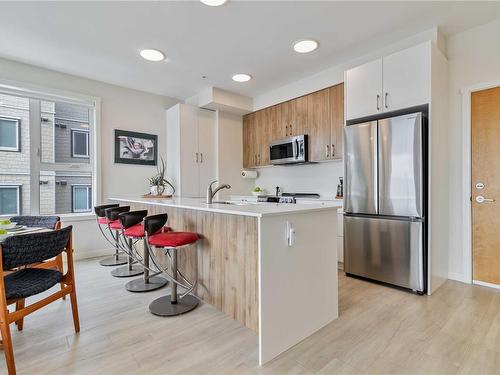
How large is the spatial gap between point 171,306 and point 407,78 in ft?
10.2

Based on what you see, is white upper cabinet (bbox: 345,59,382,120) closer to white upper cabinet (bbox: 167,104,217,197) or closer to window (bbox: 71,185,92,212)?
white upper cabinet (bbox: 167,104,217,197)

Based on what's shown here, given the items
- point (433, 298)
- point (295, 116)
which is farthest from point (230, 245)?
point (295, 116)

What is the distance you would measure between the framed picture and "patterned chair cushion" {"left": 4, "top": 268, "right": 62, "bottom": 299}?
2.74m

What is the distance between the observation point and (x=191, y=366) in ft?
5.11

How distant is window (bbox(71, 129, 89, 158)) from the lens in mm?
3955

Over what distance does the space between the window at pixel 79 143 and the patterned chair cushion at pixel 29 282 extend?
103 inches

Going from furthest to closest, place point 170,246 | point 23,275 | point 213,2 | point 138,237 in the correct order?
1. point 138,237
2. point 213,2
3. point 170,246
4. point 23,275

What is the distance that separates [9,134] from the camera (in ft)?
11.3

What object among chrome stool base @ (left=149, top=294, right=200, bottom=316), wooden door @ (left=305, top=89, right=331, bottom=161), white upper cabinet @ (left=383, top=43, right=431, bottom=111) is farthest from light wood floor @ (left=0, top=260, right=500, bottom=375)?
wooden door @ (left=305, top=89, right=331, bottom=161)


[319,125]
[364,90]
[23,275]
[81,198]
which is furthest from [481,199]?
[81,198]

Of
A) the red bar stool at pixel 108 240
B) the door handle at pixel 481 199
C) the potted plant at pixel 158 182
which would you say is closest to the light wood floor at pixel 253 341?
the door handle at pixel 481 199

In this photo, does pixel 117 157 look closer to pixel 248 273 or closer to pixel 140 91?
pixel 140 91

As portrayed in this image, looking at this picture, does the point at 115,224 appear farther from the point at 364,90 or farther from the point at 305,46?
the point at 364,90

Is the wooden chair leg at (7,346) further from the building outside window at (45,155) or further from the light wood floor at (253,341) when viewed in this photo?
the building outside window at (45,155)
